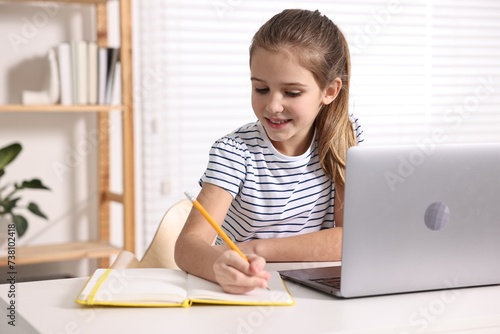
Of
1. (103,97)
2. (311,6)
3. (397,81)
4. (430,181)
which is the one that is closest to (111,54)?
(103,97)

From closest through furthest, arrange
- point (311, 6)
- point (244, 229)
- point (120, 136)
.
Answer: point (244, 229), point (120, 136), point (311, 6)

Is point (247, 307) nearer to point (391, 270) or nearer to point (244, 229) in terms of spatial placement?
point (391, 270)

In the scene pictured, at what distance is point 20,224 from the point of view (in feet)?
8.56

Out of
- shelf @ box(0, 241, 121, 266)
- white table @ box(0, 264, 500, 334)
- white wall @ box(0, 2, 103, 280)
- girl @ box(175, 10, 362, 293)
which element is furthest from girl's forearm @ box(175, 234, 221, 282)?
white wall @ box(0, 2, 103, 280)

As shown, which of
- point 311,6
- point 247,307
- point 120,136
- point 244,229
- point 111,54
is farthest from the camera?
point 311,6

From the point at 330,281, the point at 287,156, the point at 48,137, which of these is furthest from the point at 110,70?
the point at 330,281

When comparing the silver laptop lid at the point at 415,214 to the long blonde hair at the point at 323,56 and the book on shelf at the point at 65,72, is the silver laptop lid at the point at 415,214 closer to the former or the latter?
the long blonde hair at the point at 323,56

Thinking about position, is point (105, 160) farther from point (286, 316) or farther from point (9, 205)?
point (286, 316)

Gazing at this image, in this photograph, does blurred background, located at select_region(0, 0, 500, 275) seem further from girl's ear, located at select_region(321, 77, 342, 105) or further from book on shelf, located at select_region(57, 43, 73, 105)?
girl's ear, located at select_region(321, 77, 342, 105)

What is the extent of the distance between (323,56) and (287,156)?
A: 235 mm

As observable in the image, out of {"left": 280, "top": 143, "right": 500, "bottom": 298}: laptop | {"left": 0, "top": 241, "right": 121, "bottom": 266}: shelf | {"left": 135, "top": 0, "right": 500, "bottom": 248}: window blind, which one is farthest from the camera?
{"left": 135, "top": 0, "right": 500, "bottom": 248}: window blind

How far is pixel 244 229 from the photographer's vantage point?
165 centimetres

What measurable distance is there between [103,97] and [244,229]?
53.6 inches

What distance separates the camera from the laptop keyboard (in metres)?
1.18
